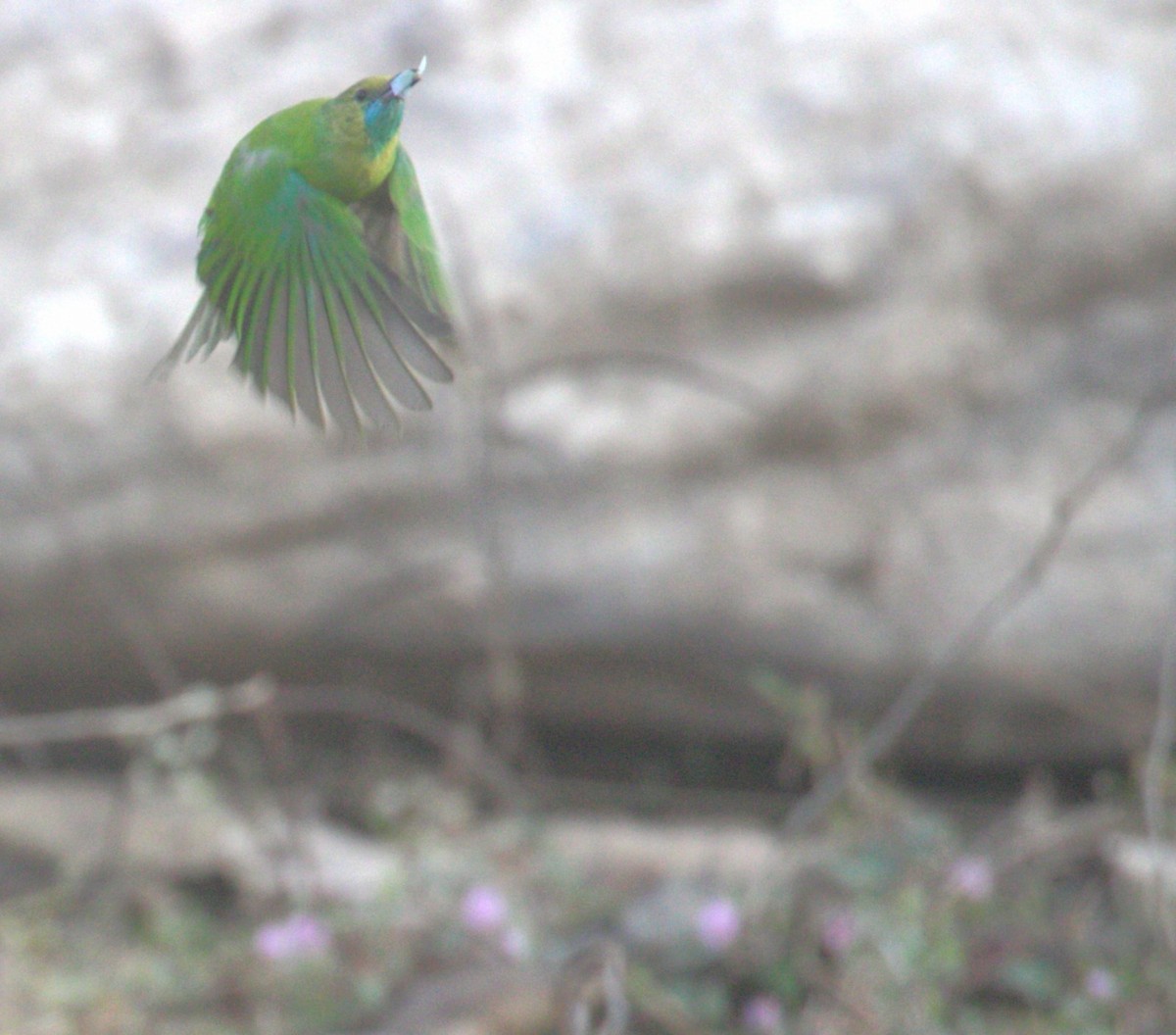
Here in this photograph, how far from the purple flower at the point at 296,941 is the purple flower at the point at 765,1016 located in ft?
1.78

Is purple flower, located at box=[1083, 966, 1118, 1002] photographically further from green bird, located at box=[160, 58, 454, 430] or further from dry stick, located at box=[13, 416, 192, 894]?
green bird, located at box=[160, 58, 454, 430]

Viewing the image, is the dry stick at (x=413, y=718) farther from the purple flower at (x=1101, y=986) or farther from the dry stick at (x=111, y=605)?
the purple flower at (x=1101, y=986)

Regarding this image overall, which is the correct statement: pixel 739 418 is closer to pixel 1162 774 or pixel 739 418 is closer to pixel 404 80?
pixel 1162 774

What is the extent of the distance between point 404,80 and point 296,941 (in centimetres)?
191

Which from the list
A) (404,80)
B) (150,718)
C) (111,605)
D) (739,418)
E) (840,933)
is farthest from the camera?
(111,605)

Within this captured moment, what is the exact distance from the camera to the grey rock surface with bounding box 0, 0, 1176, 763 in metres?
2.01

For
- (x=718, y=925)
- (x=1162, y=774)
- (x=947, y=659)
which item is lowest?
(x=718, y=925)

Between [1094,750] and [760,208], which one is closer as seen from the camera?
[760,208]

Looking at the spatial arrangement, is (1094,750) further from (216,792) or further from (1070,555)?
(216,792)

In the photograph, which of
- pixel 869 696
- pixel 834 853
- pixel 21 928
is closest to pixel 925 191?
pixel 869 696

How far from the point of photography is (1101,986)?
6.10 ft

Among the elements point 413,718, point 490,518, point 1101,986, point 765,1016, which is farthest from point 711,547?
point 1101,986

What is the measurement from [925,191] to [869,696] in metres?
0.68

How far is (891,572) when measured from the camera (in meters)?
2.14
